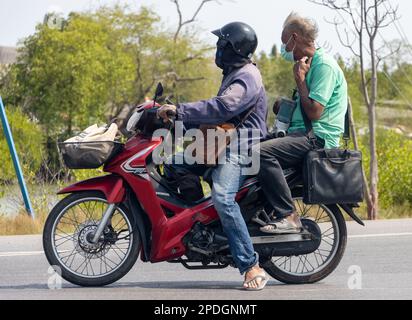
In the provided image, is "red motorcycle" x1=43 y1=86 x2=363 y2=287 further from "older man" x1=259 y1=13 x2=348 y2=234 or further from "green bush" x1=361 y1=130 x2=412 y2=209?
"green bush" x1=361 y1=130 x2=412 y2=209

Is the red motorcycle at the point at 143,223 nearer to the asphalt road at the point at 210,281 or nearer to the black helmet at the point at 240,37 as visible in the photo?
the asphalt road at the point at 210,281

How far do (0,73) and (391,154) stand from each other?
46.7 m

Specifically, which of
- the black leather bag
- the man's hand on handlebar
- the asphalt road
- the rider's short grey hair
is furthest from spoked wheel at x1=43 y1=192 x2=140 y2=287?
the rider's short grey hair

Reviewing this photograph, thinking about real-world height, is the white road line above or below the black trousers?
below

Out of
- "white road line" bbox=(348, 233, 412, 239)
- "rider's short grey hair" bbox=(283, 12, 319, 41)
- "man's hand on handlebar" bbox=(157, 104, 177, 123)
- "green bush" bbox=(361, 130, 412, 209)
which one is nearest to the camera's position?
"man's hand on handlebar" bbox=(157, 104, 177, 123)

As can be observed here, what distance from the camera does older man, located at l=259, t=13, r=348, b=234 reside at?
292 inches

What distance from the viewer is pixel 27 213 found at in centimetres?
1345

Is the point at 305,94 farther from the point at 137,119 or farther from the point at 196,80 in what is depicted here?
the point at 196,80

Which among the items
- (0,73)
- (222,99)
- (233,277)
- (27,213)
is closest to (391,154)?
(27,213)

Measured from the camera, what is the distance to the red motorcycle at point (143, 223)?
7.45m

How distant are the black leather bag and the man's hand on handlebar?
959 mm

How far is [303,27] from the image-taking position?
24.8ft

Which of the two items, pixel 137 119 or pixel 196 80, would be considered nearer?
pixel 137 119

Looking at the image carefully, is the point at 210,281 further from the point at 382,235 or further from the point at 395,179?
the point at 395,179
